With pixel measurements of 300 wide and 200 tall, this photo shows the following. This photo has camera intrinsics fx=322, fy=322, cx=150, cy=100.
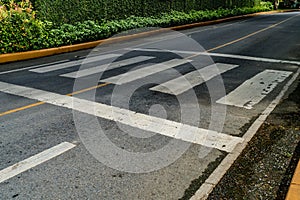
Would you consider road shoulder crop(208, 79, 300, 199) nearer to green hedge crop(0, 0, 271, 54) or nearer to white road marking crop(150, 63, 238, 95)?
white road marking crop(150, 63, 238, 95)

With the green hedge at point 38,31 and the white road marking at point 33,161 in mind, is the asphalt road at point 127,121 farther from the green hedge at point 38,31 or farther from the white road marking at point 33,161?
the green hedge at point 38,31

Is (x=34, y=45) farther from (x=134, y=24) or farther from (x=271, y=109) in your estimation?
(x=271, y=109)

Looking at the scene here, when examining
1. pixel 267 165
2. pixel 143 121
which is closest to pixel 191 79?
pixel 143 121

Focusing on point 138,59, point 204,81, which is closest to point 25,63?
point 138,59

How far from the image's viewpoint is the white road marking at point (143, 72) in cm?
801

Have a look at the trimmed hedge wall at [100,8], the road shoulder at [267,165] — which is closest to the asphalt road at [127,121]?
the road shoulder at [267,165]

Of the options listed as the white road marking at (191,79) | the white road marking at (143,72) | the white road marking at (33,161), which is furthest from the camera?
the white road marking at (143,72)

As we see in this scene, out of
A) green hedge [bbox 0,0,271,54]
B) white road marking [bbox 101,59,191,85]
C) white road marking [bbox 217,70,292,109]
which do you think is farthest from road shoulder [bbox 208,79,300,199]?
green hedge [bbox 0,0,271,54]

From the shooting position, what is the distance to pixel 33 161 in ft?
13.7

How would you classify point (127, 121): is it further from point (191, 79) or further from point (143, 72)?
point (143, 72)

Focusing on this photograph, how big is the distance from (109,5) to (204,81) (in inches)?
441

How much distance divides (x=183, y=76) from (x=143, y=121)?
3285 mm

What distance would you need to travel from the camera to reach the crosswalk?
698cm

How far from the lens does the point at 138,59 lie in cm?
1070
